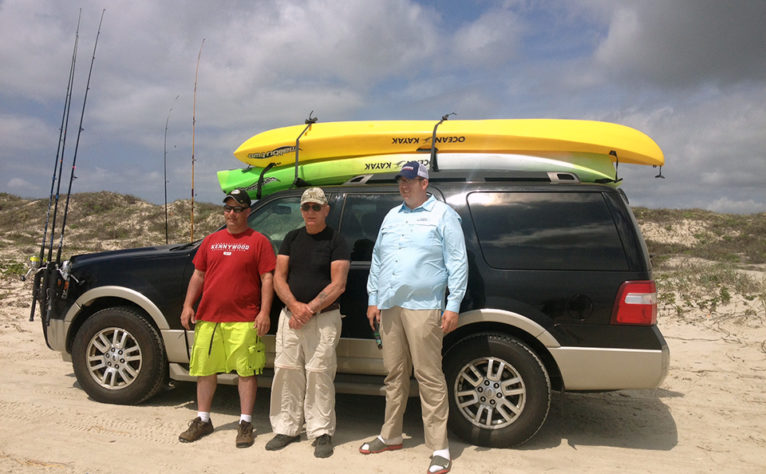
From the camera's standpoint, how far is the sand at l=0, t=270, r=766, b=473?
3719 millimetres

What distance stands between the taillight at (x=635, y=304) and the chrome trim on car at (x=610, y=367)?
0.67 feet

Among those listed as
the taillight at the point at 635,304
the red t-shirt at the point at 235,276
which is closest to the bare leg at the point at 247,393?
the red t-shirt at the point at 235,276

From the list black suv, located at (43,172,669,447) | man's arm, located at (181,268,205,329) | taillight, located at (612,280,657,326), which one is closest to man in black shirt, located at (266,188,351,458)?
black suv, located at (43,172,669,447)

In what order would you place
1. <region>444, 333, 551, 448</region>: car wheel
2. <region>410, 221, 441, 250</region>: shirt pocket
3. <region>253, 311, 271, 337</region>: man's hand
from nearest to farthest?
1. <region>410, 221, 441, 250</region>: shirt pocket
2. <region>444, 333, 551, 448</region>: car wheel
3. <region>253, 311, 271, 337</region>: man's hand

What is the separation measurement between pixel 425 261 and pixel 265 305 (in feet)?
4.06

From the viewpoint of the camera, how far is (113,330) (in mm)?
4719

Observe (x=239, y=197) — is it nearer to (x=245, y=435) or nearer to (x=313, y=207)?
(x=313, y=207)

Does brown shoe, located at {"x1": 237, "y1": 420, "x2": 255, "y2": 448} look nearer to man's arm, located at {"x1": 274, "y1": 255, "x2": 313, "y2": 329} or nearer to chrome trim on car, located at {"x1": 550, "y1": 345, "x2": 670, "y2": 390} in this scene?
man's arm, located at {"x1": 274, "y1": 255, "x2": 313, "y2": 329}

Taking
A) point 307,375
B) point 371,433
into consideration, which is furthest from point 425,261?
point 371,433

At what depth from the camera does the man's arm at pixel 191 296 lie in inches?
165

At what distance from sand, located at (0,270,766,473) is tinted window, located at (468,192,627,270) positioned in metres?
1.36

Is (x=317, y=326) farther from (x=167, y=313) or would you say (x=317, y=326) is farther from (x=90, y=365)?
(x=90, y=365)

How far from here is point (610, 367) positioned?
150 inches

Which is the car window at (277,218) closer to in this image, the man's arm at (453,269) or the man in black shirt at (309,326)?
the man in black shirt at (309,326)
